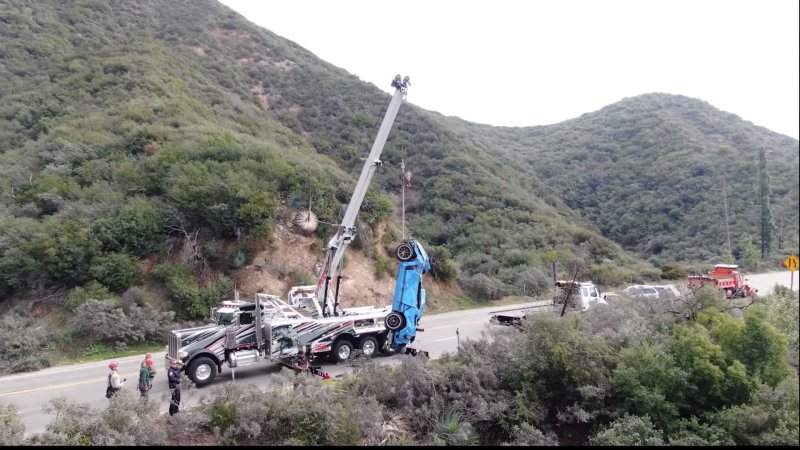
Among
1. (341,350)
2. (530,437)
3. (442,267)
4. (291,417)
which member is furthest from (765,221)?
(291,417)

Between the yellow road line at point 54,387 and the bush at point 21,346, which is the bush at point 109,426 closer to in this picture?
the yellow road line at point 54,387

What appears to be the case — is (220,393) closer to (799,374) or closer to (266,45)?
(799,374)

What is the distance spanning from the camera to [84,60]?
39.5 metres

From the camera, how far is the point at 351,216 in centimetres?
1611

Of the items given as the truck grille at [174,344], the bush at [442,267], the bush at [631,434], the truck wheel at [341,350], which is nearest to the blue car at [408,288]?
the truck wheel at [341,350]

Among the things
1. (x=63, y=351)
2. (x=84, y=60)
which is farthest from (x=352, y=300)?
(x=84, y=60)

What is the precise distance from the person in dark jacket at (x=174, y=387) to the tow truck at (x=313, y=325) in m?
0.90

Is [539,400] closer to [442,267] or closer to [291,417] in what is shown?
[291,417]

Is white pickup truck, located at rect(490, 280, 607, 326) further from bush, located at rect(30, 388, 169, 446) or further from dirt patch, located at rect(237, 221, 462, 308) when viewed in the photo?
bush, located at rect(30, 388, 169, 446)

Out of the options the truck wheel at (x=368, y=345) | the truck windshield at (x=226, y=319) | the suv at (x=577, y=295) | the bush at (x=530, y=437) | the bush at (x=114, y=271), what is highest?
the bush at (x=114, y=271)

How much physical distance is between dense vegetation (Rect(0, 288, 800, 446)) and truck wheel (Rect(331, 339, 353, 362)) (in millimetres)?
2816

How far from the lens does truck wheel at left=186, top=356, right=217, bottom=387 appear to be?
13.1m

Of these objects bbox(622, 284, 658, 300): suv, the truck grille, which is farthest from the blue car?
bbox(622, 284, 658, 300): suv

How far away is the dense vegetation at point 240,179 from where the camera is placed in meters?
21.0
